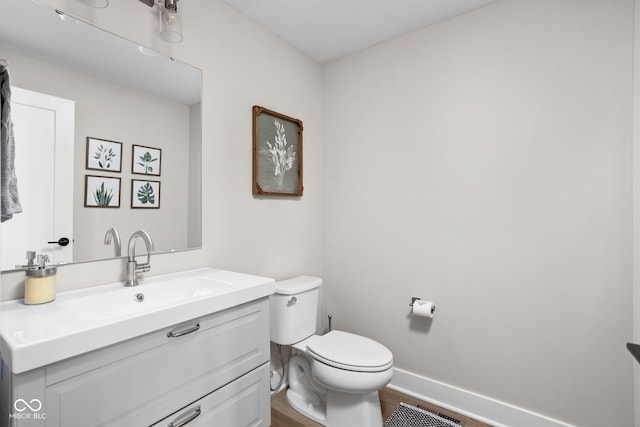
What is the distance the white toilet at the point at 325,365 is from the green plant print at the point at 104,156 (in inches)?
43.5

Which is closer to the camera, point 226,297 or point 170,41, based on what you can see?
point 226,297

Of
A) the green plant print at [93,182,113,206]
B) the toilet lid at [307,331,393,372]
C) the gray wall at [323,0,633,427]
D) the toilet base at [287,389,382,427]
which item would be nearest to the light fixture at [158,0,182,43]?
the green plant print at [93,182,113,206]

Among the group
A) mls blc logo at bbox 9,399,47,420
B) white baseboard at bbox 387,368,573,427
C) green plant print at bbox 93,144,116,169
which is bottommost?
white baseboard at bbox 387,368,573,427

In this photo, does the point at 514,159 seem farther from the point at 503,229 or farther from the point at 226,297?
the point at 226,297

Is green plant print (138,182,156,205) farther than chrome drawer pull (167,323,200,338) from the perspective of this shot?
Yes

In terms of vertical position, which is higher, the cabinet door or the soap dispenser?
the soap dispenser

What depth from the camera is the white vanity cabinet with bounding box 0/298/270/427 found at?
0.78 metres

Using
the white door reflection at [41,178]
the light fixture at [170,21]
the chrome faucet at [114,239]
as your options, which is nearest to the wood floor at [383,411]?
the chrome faucet at [114,239]

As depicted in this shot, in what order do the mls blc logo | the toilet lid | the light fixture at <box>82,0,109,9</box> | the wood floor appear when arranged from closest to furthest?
the mls blc logo → the light fixture at <box>82,0,109,9</box> → the toilet lid → the wood floor

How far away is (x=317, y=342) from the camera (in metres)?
1.84

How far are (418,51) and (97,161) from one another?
77.1 inches

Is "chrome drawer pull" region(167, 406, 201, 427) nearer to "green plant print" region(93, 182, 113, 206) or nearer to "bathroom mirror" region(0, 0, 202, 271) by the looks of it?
"bathroom mirror" region(0, 0, 202, 271)

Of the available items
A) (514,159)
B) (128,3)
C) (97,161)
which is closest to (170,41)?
(128,3)

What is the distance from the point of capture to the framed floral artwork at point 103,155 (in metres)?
1.29
